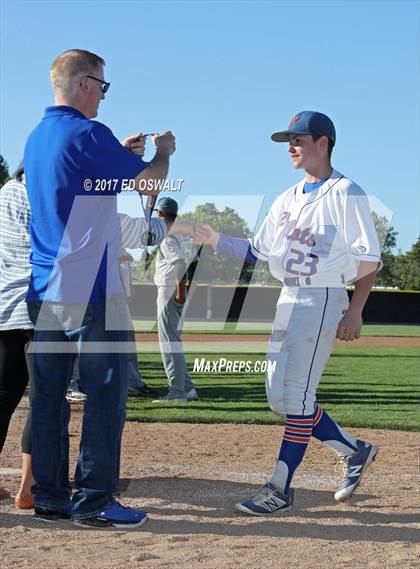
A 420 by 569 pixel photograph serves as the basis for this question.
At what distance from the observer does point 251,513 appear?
468 centimetres

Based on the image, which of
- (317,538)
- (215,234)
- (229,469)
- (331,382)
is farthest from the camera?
(331,382)

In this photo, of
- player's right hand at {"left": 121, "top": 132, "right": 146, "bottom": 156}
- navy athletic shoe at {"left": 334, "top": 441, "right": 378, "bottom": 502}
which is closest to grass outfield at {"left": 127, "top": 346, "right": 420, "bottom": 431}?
navy athletic shoe at {"left": 334, "top": 441, "right": 378, "bottom": 502}

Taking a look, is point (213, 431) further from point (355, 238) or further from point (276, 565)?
point (276, 565)

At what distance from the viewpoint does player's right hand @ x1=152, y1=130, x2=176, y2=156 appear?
4449 mm

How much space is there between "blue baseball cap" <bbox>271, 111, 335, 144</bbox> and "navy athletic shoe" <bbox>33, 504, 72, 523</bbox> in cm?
245

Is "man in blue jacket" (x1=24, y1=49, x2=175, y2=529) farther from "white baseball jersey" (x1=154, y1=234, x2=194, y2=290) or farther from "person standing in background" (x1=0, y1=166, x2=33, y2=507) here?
"white baseball jersey" (x1=154, y1=234, x2=194, y2=290)

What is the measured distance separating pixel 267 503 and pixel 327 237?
151 centimetres

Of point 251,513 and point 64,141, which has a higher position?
point 64,141

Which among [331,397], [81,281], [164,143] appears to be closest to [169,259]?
[331,397]

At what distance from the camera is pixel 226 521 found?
4.51m

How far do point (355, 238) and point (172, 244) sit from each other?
4810 mm

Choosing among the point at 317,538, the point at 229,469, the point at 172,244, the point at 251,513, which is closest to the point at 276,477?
the point at 251,513

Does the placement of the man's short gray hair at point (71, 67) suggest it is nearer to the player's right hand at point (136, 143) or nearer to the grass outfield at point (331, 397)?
the player's right hand at point (136, 143)

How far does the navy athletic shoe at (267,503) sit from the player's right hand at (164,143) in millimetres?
1936
